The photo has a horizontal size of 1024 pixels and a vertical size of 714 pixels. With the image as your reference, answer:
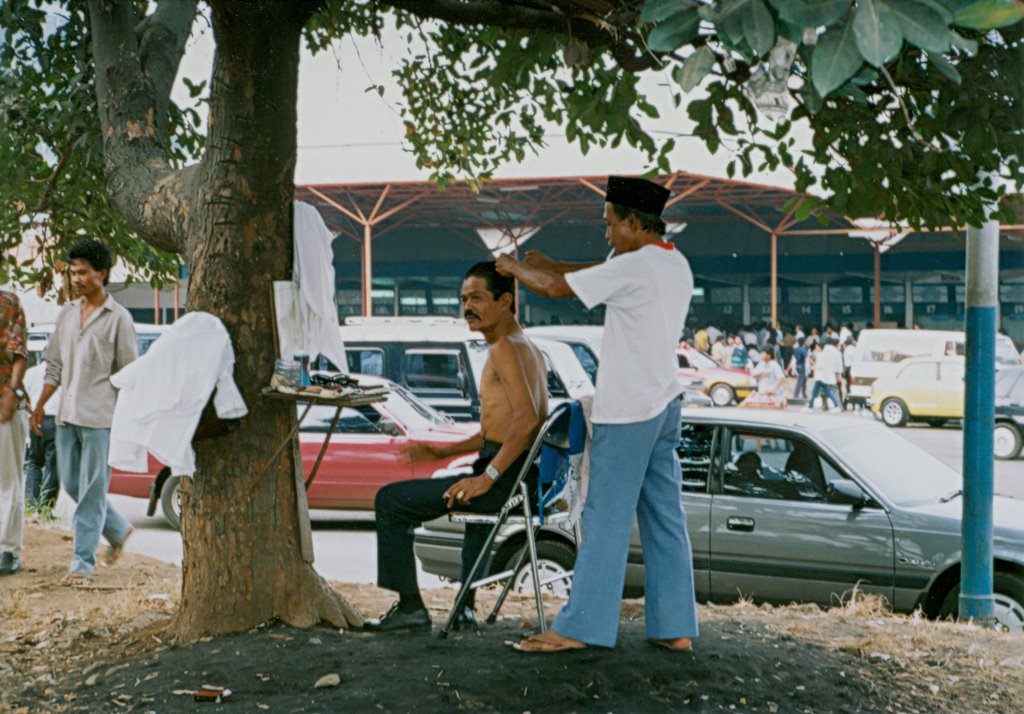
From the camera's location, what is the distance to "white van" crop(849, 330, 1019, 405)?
990 inches

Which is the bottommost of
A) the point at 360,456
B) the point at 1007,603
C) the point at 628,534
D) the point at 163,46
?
the point at 1007,603

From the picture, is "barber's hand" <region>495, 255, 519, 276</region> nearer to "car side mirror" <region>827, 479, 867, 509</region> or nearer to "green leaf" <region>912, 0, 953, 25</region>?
"green leaf" <region>912, 0, 953, 25</region>

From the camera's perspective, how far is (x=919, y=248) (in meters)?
35.0

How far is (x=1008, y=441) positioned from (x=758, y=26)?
1776 cm

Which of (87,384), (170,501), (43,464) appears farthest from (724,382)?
(87,384)

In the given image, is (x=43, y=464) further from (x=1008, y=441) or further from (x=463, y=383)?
(x=1008, y=441)

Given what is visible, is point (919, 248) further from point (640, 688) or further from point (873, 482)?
point (640, 688)

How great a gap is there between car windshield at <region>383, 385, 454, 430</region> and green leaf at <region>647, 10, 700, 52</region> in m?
8.74

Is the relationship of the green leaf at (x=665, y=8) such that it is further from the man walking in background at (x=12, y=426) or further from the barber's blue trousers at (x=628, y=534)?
the man walking in background at (x=12, y=426)

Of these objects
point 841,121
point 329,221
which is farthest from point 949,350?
point 841,121

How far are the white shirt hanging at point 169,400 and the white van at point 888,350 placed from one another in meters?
22.1

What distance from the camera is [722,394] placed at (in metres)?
27.1

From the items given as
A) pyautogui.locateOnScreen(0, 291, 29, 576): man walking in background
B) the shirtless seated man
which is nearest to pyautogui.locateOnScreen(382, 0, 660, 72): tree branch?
the shirtless seated man

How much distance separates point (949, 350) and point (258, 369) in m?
22.9
